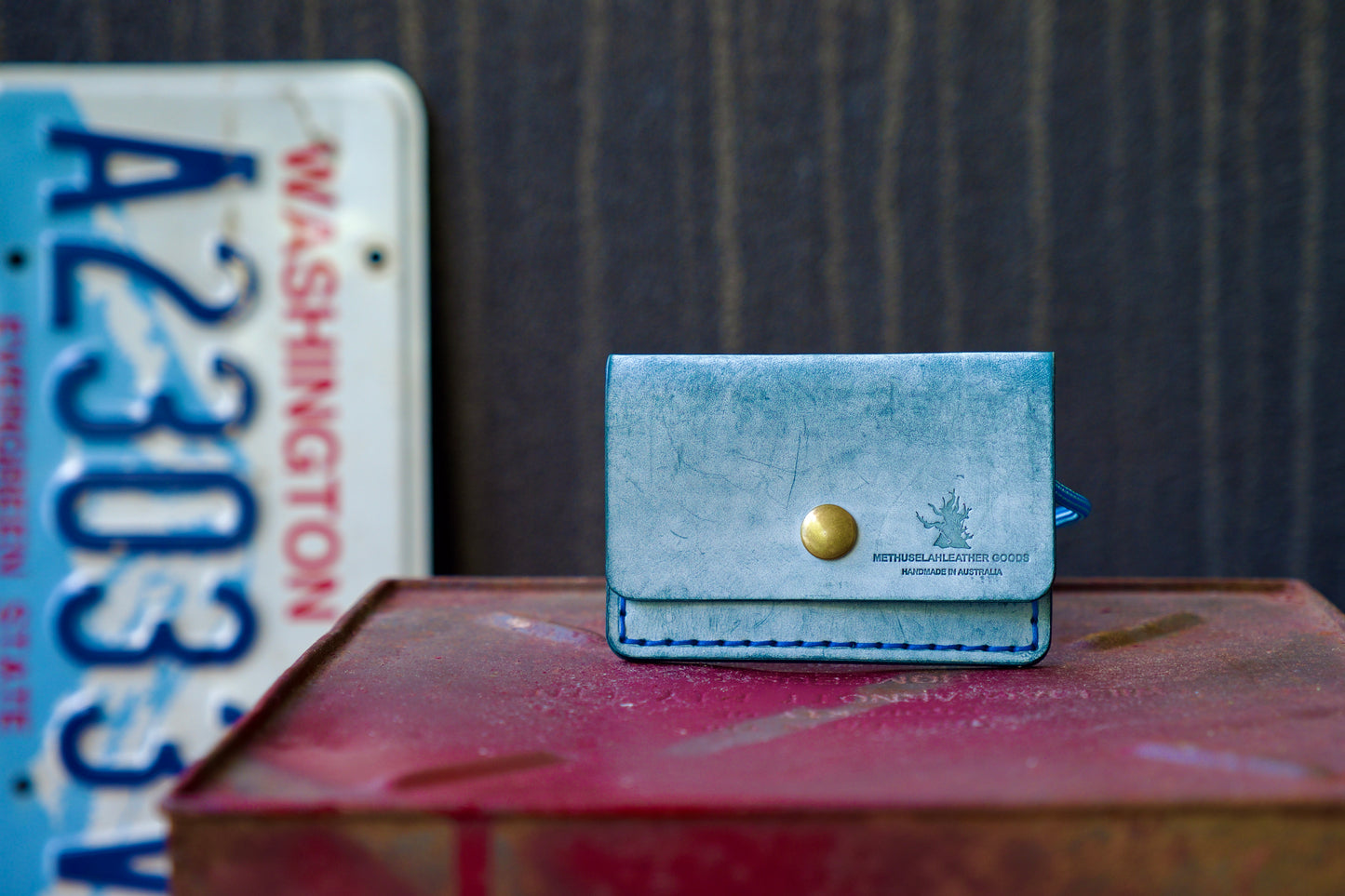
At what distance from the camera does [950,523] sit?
47cm

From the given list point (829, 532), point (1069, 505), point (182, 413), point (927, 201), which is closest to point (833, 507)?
point (829, 532)

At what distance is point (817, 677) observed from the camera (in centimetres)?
48

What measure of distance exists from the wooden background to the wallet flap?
0.33 meters

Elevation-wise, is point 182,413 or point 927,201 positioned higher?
point 927,201

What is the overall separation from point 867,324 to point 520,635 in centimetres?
42

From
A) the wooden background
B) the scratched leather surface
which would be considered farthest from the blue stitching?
the wooden background

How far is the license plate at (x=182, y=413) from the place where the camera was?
2.52 feet

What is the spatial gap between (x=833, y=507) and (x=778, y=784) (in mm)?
170

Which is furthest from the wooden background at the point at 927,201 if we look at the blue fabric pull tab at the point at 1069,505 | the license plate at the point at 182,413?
the blue fabric pull tab at the point at 1069,505

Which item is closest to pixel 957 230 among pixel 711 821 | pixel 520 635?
pixel 520 635

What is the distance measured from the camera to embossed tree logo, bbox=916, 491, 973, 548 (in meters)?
0.47

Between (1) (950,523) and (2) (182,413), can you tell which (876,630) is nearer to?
(1) (950,523)

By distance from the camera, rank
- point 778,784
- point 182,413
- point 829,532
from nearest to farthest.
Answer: point 778,784 < point 829,532 < point 182,413

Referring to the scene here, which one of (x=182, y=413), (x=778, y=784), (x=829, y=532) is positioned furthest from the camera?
(x=182, y=413)
